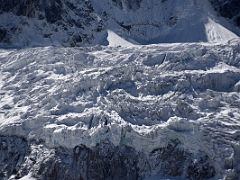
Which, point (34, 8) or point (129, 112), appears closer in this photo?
point (129, 112)

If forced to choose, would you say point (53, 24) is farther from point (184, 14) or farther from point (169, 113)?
point (169, 113)

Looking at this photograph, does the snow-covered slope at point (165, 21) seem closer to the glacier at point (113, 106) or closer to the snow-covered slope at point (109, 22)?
the snow-covered slope at point (109, 22)

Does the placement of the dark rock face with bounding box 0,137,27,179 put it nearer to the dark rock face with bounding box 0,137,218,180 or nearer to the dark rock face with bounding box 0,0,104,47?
the dark rock face with bounding box 0,137,218,180

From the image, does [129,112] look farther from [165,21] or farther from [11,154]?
[165,21]

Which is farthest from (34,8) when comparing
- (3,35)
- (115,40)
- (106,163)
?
(106,163)

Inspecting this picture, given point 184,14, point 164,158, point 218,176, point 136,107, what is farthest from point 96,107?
point 184,14
